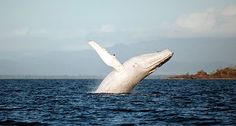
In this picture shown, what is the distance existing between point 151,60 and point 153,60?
6.5 inches

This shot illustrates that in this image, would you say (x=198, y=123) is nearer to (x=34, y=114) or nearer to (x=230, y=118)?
(x=230, y=118)

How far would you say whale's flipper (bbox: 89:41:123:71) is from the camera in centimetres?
2800

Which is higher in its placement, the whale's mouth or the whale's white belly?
the whale's mouth

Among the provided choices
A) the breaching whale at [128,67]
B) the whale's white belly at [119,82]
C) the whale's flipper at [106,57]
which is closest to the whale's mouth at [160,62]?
the breaching whale at [128,67]

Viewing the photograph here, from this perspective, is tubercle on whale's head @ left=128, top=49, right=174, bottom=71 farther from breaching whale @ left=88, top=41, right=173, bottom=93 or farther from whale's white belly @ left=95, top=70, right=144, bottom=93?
whale's white belly @ left=95, top=70, right=144, bottom=93

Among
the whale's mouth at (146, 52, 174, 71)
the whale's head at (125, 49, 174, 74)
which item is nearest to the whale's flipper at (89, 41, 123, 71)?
the whale's head at (125, 49, 174, 74)

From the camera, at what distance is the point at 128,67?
28.5 meters

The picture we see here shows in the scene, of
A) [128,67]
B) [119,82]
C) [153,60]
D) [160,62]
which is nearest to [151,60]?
[153,60]

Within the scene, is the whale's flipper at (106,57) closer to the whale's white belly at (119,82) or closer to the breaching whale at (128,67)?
the breaching whale at (128,67)

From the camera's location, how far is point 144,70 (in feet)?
90.9

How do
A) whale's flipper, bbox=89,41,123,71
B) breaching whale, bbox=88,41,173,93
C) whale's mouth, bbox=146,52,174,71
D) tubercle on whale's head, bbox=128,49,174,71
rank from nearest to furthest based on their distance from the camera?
whale's mouth, bbox=146,52,174,71 → tubercle on whale's head, bbox=128,49,174,71 → breaching whale, bbox=88,41,173,93 → whale's flipper, bbox=89,41,123,71

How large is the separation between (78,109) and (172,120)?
715 cm

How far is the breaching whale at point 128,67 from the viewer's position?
27.2 meters

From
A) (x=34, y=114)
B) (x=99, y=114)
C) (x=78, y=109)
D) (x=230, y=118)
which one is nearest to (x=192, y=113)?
(x=230, y=118)
